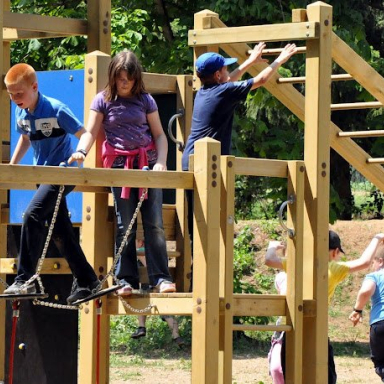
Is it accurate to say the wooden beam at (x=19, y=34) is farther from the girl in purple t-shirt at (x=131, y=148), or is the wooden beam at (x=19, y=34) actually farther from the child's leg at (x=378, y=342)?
the child's leg at (x=378, y=342)

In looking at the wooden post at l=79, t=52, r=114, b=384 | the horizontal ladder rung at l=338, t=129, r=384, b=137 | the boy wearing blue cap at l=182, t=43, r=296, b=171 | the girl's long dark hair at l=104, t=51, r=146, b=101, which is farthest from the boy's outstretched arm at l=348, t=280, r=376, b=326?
the girl's long dark hair at l=104, t=51, r=146, b=101

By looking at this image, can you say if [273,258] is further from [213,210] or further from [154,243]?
[213,210]

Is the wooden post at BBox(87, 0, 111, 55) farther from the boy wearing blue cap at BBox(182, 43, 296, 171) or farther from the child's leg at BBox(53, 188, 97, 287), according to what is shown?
the child's leg at BBox(53, 188, 97, 287)

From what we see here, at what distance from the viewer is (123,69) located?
6.86 m

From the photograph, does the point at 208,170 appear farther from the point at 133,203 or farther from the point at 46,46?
the point at 46,46

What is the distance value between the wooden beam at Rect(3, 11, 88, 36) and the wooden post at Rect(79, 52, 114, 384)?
1.06 meters

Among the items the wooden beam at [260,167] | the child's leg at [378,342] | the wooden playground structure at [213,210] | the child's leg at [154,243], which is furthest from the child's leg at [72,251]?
the child's leg at [378,342]

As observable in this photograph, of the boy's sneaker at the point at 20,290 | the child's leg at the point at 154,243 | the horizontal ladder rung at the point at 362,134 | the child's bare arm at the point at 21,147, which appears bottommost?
the boy's sneaker at the point at 20,290

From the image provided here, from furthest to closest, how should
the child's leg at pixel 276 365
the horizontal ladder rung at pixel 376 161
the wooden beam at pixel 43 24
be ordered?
the horizontal ladder rung at pixel 376 161, the wooden beam at pixel 43 24, the child's leg at pixel 276 365

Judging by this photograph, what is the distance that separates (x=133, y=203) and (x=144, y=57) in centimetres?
907

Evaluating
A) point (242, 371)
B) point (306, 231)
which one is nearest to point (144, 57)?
point (242, 371)

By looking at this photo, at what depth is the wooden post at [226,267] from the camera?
6617mm

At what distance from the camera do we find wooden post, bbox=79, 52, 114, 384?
712 cm

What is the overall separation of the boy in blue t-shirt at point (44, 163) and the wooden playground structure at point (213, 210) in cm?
25
